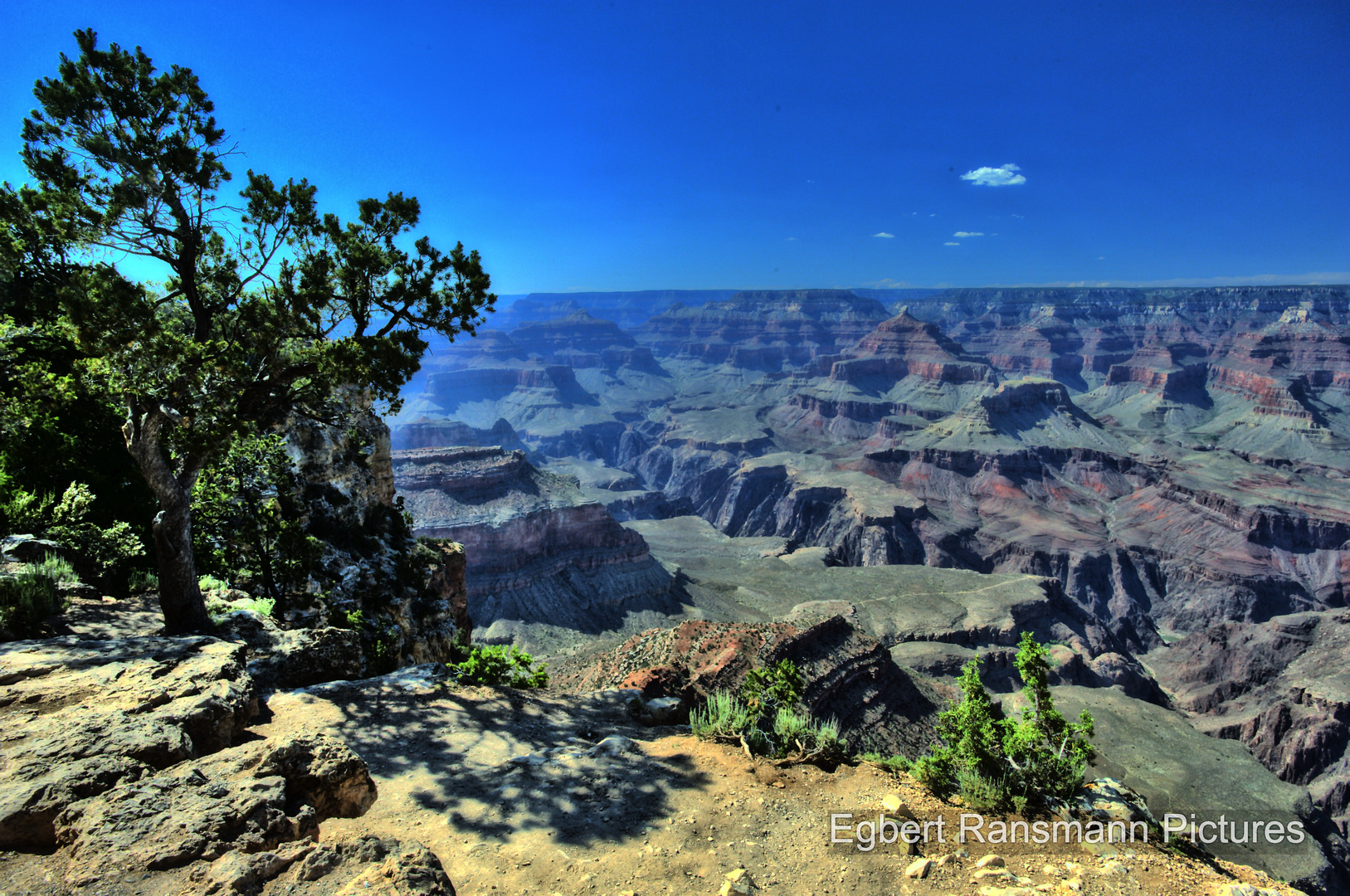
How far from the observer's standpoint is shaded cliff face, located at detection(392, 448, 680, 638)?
72.8 m

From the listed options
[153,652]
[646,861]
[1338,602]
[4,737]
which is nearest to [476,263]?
[153,652]

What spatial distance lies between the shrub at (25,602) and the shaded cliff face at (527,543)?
2337 inches

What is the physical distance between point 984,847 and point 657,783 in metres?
4.83

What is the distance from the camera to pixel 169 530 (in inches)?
476

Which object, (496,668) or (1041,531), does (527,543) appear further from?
→ (1041,531)

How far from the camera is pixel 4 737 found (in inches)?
264

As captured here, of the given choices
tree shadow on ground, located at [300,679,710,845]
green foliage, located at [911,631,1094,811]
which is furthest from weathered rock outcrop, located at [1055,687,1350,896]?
tree shadow on ground, located at [300,679,710,845]

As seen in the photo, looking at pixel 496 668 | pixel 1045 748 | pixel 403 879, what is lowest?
pixel 496 668

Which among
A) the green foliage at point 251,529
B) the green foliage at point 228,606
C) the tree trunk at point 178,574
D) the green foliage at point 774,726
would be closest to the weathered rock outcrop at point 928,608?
the green foliage at point 774,726

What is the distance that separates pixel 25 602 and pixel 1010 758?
16842 mm

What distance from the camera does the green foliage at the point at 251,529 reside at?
55.3 feet

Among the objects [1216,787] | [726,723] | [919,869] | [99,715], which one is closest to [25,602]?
[99,715]

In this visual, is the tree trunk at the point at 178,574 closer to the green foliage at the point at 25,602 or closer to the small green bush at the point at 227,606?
the small green bush at the point at 227,606

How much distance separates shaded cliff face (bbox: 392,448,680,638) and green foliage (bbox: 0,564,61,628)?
5935 cm
